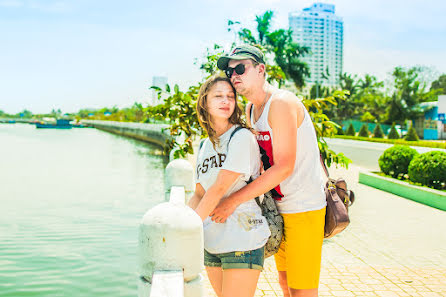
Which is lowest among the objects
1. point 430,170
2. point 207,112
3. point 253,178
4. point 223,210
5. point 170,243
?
point 430,170

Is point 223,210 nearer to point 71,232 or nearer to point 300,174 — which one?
point 300,174

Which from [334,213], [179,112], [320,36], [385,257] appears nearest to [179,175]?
[179,112]

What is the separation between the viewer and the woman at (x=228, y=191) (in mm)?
2057

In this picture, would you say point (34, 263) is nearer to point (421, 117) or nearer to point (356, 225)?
point (356, 225)

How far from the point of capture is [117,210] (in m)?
10.5

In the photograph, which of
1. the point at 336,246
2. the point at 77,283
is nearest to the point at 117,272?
the point at 77,283

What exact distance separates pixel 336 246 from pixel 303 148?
364 cm

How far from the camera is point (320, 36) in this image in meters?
104

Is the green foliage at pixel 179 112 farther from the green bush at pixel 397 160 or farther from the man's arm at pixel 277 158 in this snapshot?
the green bush at pixel 397 160

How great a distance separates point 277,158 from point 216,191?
1.19 feet

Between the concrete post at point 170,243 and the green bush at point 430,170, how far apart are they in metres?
7.79

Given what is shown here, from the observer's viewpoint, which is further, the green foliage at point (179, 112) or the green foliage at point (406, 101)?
the green foliage at point (406, 101)

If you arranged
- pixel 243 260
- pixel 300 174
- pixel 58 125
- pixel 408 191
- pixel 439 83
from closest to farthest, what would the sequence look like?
pixel 243 260 → pixel 300 174 → pixel 408 191 → pixel 439 83 → pixel 58 125

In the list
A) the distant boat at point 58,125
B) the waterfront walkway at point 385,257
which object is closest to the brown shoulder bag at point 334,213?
the waterfront walkway at point 385,257
